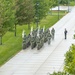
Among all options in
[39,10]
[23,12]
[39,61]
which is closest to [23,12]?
[23,12]

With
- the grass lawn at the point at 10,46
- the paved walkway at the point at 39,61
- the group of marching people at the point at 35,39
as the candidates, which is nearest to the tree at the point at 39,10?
the grass lawn at the point at 10,46

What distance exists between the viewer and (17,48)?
35.7 metres

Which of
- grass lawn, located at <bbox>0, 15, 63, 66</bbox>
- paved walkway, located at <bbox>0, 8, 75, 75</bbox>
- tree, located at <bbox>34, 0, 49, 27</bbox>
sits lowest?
paved walkway, located at <bbox>0, 8, 75, 75</bbox>

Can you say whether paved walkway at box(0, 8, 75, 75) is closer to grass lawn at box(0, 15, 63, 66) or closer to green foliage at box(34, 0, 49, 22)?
grass lawn at box(0, 15, 63, 66)

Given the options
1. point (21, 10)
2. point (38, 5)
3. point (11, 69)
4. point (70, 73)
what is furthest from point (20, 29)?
point (70, 73)

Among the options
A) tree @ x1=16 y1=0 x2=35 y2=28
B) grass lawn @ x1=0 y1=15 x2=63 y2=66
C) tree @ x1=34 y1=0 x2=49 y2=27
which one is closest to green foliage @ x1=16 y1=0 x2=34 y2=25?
tree @ x1=16 y1=0 x2=35 y2=28

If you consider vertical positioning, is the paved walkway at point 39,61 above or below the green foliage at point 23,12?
below

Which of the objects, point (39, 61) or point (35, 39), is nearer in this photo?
point (39, 61)

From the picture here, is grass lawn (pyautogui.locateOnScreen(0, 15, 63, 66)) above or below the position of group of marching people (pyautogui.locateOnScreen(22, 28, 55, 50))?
below

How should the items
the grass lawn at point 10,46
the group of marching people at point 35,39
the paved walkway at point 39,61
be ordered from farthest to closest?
the group of marching people at point 35,39 → the grass lawn at point 10,46 → the paved walkway at point 39,61

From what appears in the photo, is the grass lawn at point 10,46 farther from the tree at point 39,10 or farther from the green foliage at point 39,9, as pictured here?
the green foliage at point 39,9

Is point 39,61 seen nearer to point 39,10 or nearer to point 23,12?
point 23,12

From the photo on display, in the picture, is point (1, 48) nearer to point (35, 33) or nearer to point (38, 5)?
point (35, 33)

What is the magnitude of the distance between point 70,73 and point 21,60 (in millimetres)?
16245
